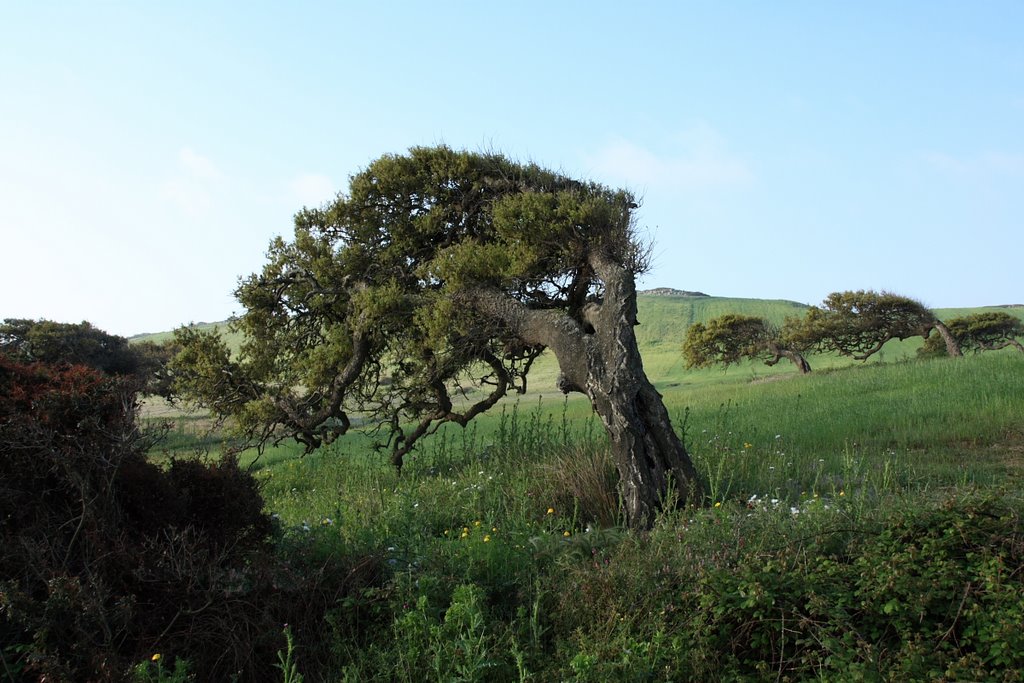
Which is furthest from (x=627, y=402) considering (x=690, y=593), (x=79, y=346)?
(x=79, y=346)

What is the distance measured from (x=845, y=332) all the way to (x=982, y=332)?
1285cm

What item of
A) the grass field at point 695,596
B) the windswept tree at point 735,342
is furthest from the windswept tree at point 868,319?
the grass field at point 695,596

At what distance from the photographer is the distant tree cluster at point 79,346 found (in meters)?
35.5

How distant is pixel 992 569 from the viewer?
5.29m

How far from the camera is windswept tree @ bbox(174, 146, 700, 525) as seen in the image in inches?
396

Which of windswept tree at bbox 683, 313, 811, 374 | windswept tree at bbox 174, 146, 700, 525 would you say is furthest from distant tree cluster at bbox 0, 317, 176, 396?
windswept tree at bbox 683, 313, 811, 374

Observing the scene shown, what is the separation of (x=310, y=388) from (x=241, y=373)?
1429mm

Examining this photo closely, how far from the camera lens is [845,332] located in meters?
41.2

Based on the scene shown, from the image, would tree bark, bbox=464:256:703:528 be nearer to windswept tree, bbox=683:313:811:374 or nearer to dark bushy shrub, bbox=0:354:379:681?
dark bushy shrub, bbox=0:354:379:681

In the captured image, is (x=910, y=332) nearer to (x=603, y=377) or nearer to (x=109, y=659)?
(x=603, y=377)

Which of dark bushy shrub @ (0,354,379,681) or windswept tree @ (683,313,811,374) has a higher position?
windswept tree @ (683,313,811,374)

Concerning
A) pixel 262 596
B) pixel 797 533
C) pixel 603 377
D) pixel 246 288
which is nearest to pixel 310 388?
pixel 246 288

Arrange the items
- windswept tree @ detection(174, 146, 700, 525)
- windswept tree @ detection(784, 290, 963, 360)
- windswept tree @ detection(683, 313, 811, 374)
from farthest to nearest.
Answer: windswept tree @ detection(683, 313, 811, 374)
windswept tree @ detection(784, 290, 963, 360)
windswept tree @ detection(174, 146, 700, 525)

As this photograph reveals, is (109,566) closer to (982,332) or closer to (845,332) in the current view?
(845,332)
